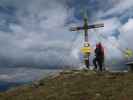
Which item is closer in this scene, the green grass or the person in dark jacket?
the green grass

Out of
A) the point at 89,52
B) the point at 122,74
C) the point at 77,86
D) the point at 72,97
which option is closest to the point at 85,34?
the point at 89,52

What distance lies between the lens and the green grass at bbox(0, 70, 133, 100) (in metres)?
24.3

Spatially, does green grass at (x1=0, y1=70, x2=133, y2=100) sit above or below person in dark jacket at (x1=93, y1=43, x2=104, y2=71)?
below

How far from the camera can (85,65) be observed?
3825cm

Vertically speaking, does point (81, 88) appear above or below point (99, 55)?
below

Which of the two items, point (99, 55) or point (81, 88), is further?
point (99, 55)

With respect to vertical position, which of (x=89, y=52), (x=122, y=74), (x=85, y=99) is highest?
(x=89, y=52)

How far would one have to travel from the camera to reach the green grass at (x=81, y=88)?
24.3m

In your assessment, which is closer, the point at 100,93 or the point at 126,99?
the point at 126,99

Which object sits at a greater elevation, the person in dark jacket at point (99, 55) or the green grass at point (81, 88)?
the person in dark jacket at point (99, 55)

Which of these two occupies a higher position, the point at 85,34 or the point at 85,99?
the point at 85,34

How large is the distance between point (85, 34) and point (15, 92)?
18.5 meters

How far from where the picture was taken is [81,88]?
88.2 ft

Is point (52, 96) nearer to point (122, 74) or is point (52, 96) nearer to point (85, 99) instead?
point (85, 99)
